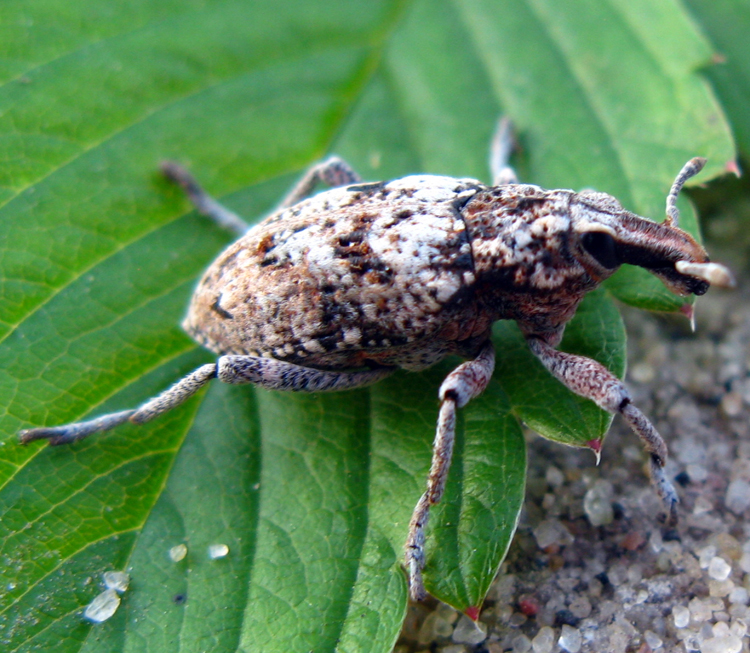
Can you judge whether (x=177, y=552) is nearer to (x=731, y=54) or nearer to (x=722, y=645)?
(x=722, y=645)

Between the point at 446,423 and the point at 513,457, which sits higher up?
the point at 446,423

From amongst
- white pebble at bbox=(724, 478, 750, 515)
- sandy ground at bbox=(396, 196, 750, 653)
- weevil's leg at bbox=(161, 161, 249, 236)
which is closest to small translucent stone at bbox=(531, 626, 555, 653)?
sandy ground at bbox=(396, 196, 750, 653)

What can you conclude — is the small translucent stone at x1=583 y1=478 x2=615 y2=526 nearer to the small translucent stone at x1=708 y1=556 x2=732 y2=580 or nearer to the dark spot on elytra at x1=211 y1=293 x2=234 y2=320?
the small translucent stone at x1=708 y1=556 x2=732 y2=580

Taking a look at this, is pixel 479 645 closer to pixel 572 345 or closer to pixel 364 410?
pixel 364 410

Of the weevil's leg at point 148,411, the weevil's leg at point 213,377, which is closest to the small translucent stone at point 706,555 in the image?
the weevil's leg at point 213,377

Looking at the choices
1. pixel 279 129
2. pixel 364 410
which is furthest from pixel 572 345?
pixel 279 129
